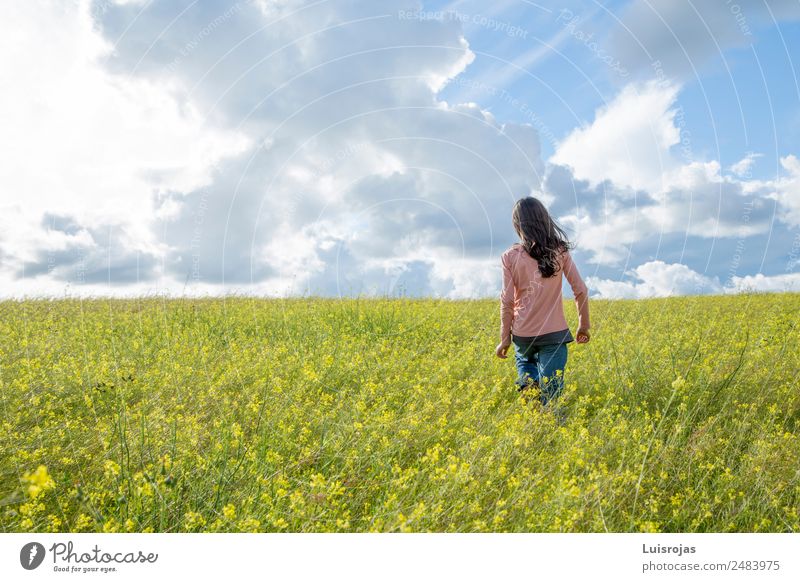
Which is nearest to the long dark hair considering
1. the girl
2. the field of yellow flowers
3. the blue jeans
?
the girl

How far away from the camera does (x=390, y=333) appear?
30.1ft

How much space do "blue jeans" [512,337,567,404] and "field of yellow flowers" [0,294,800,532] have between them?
0.25 metres

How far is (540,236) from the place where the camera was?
5.55 meters

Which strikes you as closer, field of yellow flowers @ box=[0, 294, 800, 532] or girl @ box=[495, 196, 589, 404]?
field of yellow flowers @ box=[0, 294, 800, 532]

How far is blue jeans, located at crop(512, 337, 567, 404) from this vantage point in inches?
221

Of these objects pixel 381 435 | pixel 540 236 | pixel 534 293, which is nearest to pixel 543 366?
pixel 534 293

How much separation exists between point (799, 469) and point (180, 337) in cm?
811

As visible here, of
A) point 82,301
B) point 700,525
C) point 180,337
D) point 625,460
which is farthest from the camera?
point 82,301

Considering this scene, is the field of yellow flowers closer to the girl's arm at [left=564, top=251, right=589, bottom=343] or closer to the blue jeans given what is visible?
the blue jeans

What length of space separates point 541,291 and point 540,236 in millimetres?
582

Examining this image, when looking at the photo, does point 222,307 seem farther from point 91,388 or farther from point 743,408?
point 743,408

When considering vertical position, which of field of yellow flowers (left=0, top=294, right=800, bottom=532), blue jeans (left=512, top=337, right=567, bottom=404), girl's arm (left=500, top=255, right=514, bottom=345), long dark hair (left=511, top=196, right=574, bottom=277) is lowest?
field of yellow flowers (left=0, top=294, right=800, bottom=532)

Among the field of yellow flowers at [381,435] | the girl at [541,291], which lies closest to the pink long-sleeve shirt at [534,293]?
the girl at [541,291]
